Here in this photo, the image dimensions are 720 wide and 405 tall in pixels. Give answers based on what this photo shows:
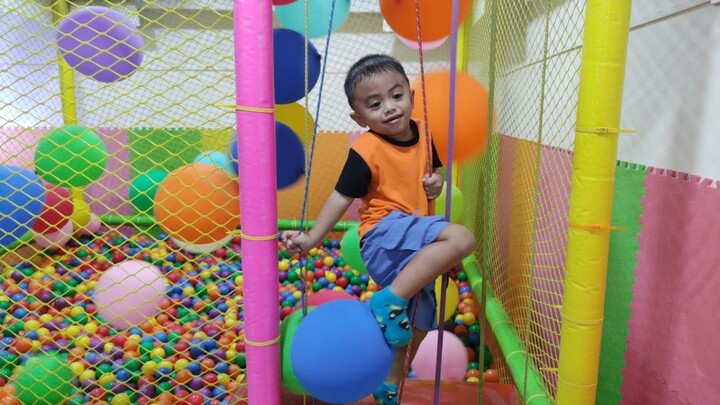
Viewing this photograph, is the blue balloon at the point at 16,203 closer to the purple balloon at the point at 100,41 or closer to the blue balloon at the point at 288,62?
the purple balloon at the point at 100,41

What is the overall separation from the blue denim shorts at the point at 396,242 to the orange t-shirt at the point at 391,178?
41 mm

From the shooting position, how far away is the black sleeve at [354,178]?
1153mm

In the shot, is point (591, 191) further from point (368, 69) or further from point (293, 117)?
point (293, 117)

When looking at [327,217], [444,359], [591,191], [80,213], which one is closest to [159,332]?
[80,213]

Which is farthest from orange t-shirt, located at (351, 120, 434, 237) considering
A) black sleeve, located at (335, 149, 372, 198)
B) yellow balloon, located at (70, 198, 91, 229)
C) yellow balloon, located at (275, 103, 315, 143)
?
yellow balloon, located at (70, 198, 91, 229)

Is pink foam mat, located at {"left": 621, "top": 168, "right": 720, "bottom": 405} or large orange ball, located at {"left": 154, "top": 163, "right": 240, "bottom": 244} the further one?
large orange ball, located at {"left": 154, "top": 163, "right": 240, "bottom": 244}

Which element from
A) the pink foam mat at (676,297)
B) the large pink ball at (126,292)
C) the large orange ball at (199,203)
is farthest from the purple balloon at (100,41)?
the pink foam mat at (676,297)

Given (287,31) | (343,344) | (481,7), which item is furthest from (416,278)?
(481,7)

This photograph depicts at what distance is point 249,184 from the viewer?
0.98 m

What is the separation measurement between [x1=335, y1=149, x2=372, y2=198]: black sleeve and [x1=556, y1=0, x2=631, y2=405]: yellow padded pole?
0.43 m

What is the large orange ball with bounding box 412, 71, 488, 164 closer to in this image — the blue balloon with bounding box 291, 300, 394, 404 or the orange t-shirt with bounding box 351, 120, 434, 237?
the orange t-shirt with bounding box 351, 120, 434, 237

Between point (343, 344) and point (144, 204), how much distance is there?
1.48 metres

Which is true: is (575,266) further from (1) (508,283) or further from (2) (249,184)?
(1) (508,283)

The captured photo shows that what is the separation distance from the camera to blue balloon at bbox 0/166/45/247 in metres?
1.30
